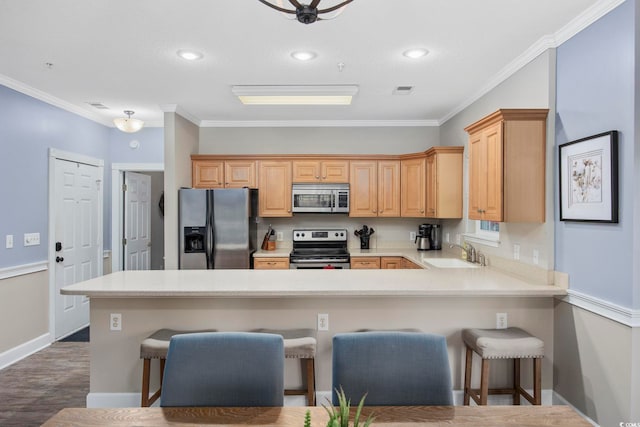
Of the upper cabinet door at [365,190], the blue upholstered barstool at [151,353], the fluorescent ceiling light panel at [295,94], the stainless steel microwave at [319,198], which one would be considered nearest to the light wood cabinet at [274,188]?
the stainless steel microwave at [319,198]

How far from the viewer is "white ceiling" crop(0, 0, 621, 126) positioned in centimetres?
238

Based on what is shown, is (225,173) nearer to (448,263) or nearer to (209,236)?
(209,236)

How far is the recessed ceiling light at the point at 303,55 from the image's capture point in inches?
119

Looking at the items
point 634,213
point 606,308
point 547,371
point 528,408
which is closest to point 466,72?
point 634,213

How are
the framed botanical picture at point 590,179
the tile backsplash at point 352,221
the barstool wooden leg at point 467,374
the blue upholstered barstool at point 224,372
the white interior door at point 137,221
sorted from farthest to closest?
the white interior door at point 137,221
the tile backsplash at point 352,221
the barstool wooden leg at point 467,374
the framed botanical picture at point 590,179
the blue upholstered barstool at point 224,372

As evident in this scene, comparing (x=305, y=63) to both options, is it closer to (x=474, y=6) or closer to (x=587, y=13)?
(x=474, y=6)

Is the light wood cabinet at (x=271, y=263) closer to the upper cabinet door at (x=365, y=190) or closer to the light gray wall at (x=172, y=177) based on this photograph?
the light gray wall at (x=172, y=177)

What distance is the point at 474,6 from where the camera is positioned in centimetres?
232

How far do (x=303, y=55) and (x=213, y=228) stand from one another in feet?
7.61

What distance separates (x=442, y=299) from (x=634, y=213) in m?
1.21

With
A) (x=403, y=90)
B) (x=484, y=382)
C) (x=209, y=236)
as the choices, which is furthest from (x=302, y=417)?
(x=209, y=236)

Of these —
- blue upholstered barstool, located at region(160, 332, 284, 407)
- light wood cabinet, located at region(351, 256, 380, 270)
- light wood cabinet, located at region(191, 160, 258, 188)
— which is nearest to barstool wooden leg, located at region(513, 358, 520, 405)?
blue upholstered barstool, located at region(160, 332, 284, 407)

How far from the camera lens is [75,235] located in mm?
4715

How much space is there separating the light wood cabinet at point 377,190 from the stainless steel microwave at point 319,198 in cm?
15
